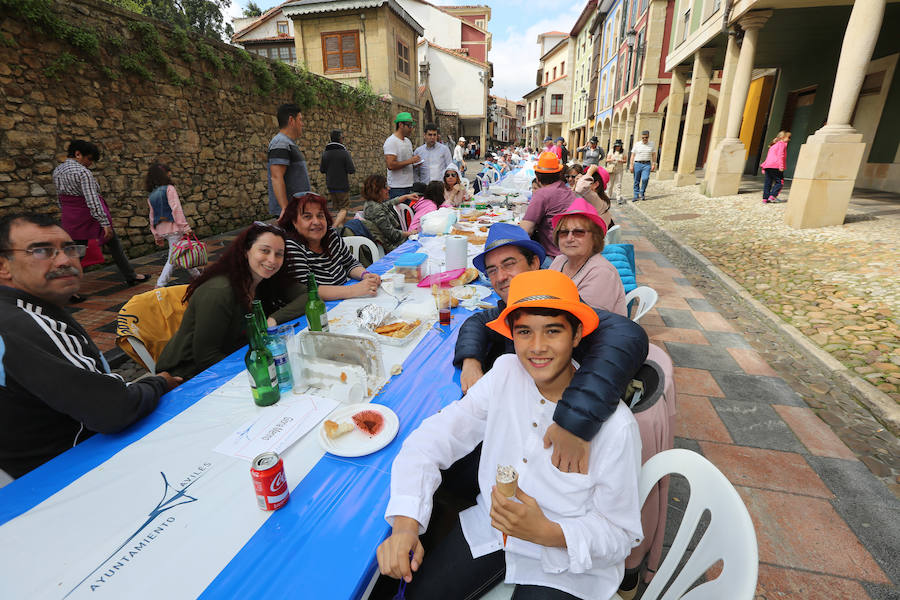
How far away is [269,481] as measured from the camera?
1.09m

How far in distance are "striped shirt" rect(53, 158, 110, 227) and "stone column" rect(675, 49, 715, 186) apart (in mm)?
14148

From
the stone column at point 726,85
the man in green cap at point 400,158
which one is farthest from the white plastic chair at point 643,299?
the stone column at point 726,85

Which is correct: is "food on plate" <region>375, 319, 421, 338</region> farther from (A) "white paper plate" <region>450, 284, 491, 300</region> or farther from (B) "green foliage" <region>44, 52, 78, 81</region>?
(B) "green foliage" <region>44, 52, 78, 81</region>

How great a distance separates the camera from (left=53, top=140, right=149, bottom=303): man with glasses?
4379 millimetres

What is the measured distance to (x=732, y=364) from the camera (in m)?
3.45

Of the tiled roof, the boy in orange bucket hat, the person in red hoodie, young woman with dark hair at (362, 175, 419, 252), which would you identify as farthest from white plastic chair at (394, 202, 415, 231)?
the tiled roof

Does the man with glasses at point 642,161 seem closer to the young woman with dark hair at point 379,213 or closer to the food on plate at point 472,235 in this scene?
the food on plate at point 472,235

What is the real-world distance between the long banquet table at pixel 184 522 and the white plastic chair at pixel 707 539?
59 centimetres

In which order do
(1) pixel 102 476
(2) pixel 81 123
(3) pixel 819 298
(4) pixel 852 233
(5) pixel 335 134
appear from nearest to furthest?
1. (1) pixel 102 476
2. (3) pixel 819 298
3. (2) pixel 81 123
4. (4) pixel 852 233
5. (5) pixel 335 134

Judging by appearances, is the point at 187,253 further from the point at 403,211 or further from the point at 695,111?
the point at 695,111

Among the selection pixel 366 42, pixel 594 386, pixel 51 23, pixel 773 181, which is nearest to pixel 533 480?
pixel 594 386

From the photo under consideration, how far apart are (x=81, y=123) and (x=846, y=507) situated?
885 cm

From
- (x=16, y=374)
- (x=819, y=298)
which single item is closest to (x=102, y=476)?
(x=16, y=374)

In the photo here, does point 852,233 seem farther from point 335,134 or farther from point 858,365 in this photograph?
point 335,134
